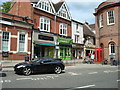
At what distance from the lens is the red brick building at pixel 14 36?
17844mm

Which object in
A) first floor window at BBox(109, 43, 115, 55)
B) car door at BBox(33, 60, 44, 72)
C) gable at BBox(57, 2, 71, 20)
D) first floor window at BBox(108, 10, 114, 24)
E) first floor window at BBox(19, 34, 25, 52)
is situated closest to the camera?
car door at BBox(33, 60, 44, 72)

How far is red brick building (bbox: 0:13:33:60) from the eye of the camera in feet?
58.5

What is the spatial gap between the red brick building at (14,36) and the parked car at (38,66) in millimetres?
7583

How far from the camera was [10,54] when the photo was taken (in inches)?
727

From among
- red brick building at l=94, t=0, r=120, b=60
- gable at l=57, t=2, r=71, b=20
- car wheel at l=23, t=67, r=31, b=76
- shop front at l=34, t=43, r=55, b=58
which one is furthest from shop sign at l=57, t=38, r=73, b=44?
car wheel at l=23, t=67, r=31, b=76

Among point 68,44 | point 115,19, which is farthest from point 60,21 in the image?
point 115,19

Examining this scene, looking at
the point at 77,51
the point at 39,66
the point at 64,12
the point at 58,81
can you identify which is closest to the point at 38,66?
the point at 39,66

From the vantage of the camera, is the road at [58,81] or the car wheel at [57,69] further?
the car wheel at [57,69]

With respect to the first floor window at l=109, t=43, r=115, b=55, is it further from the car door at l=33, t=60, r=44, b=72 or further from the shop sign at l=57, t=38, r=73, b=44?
the car door at l=33, t=60, r=44, b=72

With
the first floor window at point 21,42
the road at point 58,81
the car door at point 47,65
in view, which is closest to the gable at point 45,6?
the first floor window at point 21,42

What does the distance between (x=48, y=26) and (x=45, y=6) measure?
144 inches

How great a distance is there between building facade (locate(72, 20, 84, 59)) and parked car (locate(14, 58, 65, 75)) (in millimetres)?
18147

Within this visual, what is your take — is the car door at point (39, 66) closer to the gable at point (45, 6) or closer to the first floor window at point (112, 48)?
the gable at point (45, 6)

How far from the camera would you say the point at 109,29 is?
983 inches
